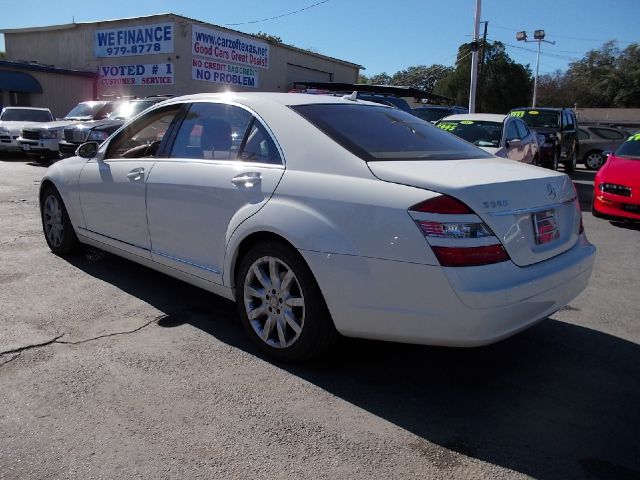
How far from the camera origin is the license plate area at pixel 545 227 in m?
2.99

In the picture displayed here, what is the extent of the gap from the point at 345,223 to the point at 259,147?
949 mm

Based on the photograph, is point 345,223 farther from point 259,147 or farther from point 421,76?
point 421,76

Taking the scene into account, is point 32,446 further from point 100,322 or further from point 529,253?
point 529,253

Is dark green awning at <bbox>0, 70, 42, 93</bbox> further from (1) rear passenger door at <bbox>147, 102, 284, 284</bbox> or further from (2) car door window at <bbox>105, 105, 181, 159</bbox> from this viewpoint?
(1) rear passenger door at <bbox>147, 102, 284, 284</bbox>

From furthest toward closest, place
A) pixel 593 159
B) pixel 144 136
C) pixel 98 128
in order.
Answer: pixel 593 159 → pixel 98 128 → pixel 144 136

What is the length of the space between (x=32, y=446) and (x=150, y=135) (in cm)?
281

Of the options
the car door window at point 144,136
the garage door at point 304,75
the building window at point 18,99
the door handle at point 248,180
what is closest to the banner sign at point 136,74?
the building window at point 18,99

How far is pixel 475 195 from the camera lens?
2.73m

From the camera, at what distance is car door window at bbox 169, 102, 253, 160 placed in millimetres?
3707

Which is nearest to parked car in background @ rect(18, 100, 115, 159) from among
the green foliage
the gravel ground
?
the gravel ground

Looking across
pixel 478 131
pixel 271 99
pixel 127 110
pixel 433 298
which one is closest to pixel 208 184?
pixel 271 99

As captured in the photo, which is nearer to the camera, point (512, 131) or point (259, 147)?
point (259, 147)

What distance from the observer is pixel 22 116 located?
675 inches

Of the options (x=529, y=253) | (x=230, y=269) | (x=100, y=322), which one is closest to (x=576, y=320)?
(x=529, y=253)
